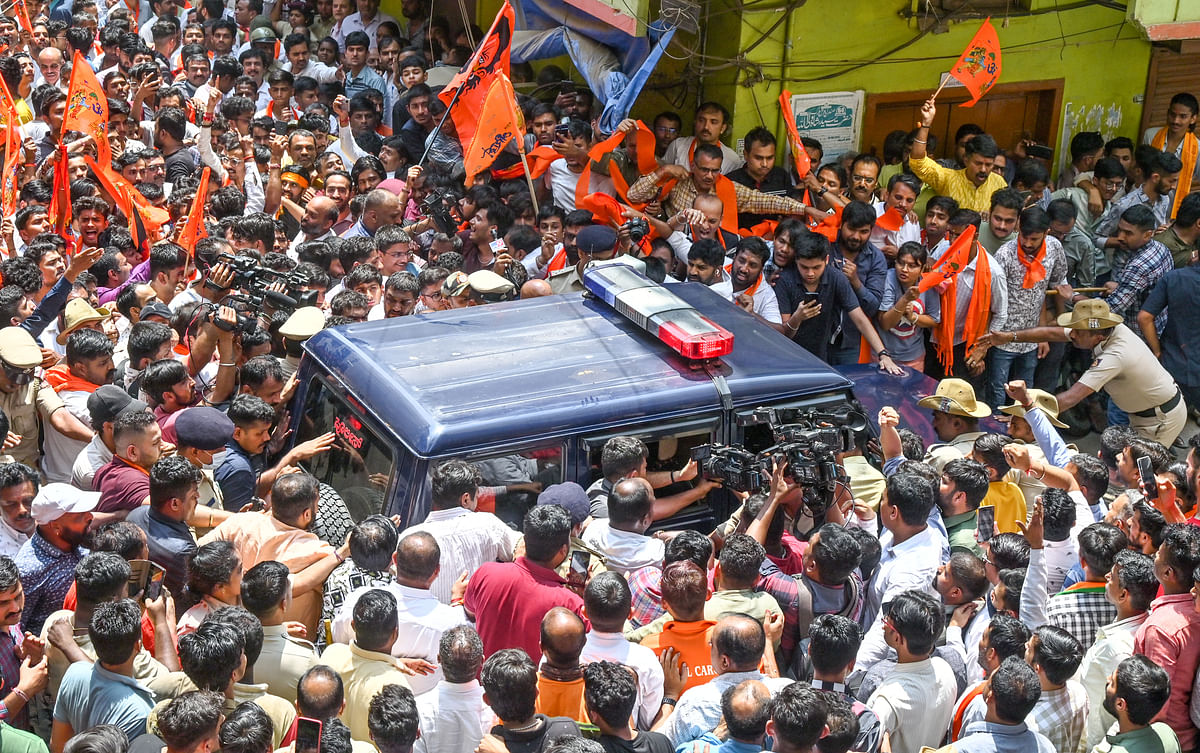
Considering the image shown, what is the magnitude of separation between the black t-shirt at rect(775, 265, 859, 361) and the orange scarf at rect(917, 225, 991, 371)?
0.66 metres

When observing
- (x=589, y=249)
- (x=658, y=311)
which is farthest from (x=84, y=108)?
(x=658, y=311)

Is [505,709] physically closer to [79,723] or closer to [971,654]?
[79,723]

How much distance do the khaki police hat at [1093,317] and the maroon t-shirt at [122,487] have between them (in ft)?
18.4

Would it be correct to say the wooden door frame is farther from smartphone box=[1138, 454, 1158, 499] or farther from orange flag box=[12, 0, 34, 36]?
orange flag box=[12, 0, 34, 36]

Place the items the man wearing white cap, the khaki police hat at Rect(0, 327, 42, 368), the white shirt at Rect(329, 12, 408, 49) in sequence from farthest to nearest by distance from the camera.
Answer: the white shirt at Rect(329, 12, 408, 49) < the khaki police hat at Rect(0, 327, 42, 368) < the man wearing white cap

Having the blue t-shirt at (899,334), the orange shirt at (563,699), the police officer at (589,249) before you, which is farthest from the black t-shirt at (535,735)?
the blue t-shirt at (899,334)

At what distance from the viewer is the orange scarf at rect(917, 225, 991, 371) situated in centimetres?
812

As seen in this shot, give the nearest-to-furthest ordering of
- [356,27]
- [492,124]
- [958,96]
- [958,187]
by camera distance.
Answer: [492,124], [958,187], [958,96], [356,27]

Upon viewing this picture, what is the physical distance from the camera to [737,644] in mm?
4289

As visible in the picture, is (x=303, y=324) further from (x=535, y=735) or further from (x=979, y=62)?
(x=979, y=62)

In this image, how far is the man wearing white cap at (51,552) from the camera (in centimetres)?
468

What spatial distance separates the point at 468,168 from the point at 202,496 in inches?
149

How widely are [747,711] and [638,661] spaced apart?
24.0 inches

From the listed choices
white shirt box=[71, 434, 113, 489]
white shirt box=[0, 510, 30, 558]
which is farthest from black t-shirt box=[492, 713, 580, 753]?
white shirt box=[71, 434, 113, 489]
